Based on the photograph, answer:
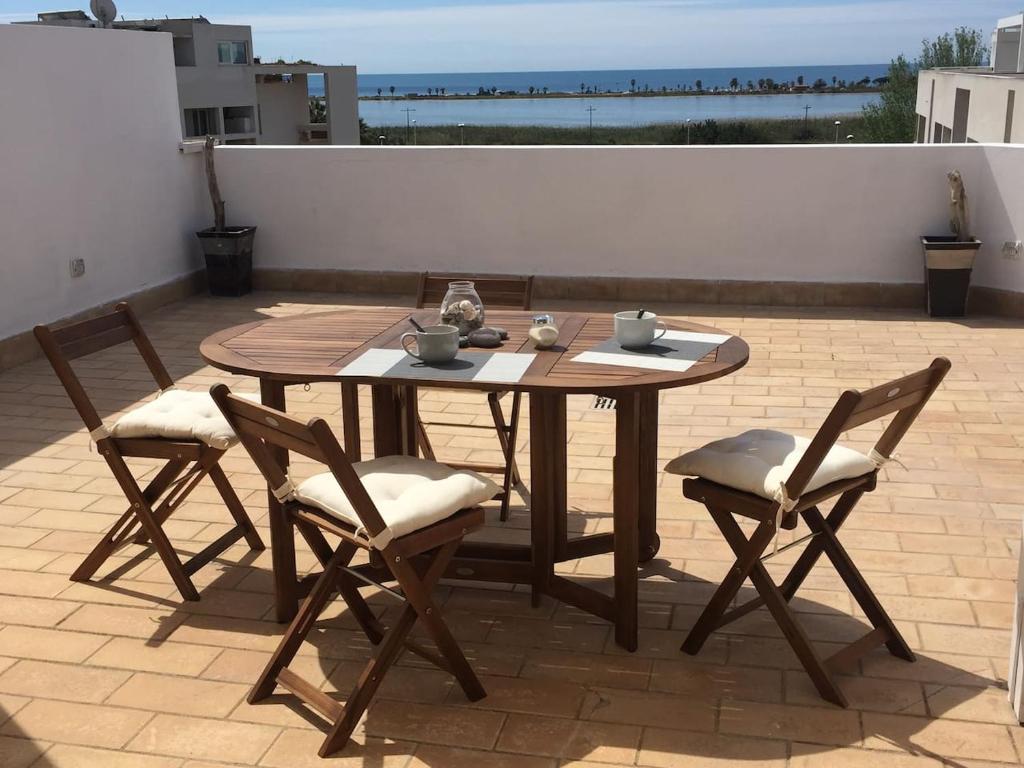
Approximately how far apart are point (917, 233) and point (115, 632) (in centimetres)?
606

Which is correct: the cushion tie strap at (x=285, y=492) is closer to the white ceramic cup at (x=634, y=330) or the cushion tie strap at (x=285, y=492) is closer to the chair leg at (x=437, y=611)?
the chair leg at (x=437, y=611)

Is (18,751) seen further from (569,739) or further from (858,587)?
(858,587)

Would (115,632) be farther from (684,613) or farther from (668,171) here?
(668,171)

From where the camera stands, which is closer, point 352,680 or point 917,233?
point 352,680

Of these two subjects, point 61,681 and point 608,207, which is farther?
point 608,207

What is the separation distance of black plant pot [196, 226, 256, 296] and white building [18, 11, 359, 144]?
40.5 m

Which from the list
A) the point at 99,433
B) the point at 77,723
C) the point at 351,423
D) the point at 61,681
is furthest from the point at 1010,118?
the point at 77,723

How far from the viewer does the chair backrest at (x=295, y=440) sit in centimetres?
247

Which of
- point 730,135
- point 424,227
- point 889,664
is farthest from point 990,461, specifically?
point 730,135

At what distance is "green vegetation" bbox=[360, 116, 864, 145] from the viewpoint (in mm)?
53875

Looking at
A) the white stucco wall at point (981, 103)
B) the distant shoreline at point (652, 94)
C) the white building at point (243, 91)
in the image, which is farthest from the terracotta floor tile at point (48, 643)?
the distant shoreline at point (652, 94)

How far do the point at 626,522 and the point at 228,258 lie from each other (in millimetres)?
5780

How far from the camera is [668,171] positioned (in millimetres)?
7785

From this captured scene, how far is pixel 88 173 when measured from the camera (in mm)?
7152
